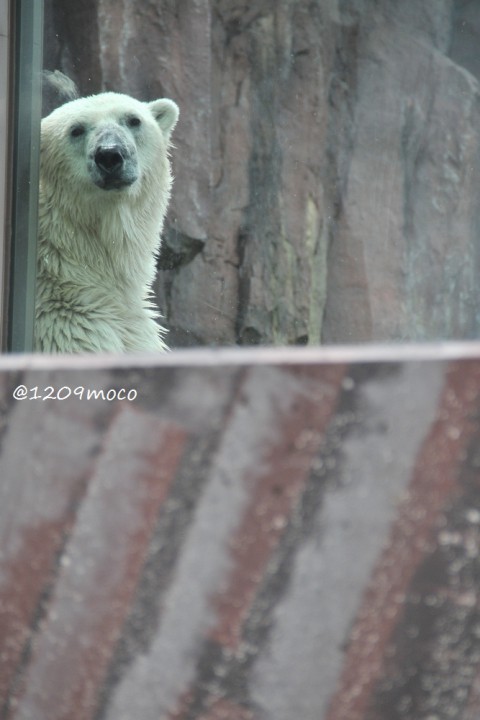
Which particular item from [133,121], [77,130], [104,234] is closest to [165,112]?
[133,121]

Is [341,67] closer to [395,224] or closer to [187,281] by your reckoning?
[395,224]

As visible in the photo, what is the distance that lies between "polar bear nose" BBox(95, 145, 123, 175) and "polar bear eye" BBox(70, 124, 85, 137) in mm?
71

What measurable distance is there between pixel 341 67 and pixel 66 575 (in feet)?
4.53

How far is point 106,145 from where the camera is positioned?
1777 mm

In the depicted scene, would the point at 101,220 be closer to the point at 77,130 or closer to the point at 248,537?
the point at 77,130

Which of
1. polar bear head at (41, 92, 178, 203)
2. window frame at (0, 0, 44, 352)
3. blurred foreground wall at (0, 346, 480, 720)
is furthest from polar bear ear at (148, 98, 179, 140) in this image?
blurred foreground wall at (0, 346, 480, 720)

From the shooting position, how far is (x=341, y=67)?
67.4 inches

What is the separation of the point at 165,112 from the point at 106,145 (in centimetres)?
14

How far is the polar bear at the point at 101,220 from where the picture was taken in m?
1.79

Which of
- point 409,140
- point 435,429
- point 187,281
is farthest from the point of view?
point 187,281

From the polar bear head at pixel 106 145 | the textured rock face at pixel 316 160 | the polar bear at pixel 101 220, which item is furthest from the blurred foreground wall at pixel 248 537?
the polar bear head at pixel 106 145

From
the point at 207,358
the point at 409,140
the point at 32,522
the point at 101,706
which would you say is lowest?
the point at 101,706

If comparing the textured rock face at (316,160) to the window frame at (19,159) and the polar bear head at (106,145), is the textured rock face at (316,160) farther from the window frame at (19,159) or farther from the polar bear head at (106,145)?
the window frame at (19,159)

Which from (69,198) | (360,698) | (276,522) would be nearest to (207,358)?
(276,522)
